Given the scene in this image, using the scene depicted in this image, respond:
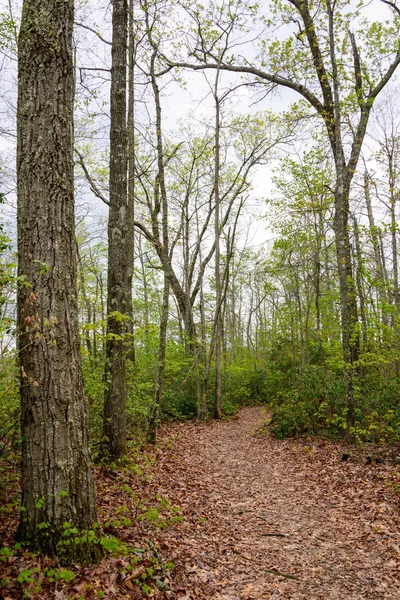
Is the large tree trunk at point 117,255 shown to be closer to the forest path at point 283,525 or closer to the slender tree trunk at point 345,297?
the forest path at point 283,525

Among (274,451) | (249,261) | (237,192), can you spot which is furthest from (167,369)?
(249,261)

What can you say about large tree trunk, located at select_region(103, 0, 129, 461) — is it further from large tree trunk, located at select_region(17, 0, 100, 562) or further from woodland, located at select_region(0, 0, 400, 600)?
large tree trunk, located at select_region(17, 0, 100, 562)

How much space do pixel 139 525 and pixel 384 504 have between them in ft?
11.3

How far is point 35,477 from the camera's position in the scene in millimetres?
3086

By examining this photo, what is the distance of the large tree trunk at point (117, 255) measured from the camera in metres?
6.17

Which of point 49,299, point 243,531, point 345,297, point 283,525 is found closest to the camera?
point 49,299

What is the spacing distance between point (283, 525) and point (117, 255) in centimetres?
463

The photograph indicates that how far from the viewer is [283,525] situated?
508 centimetres

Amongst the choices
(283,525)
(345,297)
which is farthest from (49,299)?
(345,297)

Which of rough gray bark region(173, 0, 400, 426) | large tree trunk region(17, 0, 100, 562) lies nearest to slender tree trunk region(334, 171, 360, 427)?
rough gray bark region(173, 0, 400, 426)

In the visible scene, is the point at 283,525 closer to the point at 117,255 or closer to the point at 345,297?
the point at 117,255

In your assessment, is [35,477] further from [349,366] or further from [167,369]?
[167,369]

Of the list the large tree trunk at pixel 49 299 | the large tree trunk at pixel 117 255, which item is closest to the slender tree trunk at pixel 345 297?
the large tree trunk at pixel 117 255

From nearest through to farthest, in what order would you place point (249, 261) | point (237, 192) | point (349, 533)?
point (349, 533) → point (237, 192) → point (249, 261)
